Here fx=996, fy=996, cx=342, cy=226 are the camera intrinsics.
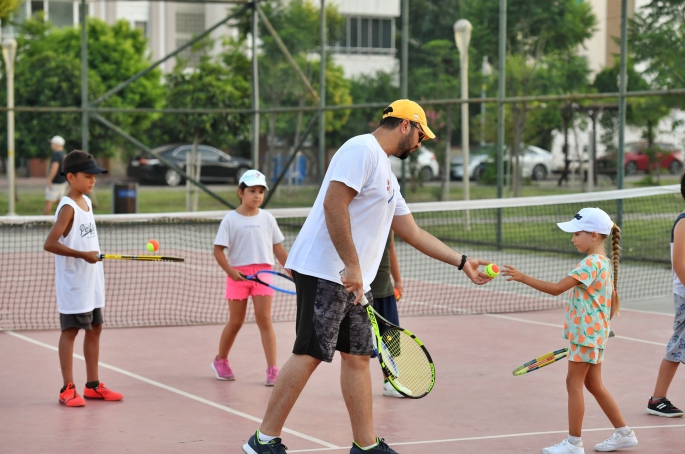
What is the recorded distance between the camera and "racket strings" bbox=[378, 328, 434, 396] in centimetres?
499

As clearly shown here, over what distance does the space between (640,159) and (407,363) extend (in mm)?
10026

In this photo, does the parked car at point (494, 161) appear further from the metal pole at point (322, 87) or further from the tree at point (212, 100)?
the tree at point (212, 100)

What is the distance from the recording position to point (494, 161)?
15680 millimetres

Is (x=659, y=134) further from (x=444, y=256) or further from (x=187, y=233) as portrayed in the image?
(x=444, y=256)

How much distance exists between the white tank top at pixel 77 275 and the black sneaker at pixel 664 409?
3.49 m

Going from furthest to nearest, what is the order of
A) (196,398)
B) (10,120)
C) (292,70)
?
(10,120)
(292,70)
(196,398)

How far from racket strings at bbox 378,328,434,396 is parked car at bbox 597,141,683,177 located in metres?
9.31

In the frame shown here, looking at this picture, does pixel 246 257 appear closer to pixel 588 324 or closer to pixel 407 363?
pixel 407 363

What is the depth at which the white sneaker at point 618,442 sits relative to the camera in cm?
523

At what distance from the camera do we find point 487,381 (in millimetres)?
6922

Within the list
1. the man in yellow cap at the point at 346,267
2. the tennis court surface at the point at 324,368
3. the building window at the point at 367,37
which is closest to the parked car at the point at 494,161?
the tennis court surface at the point at 324,368

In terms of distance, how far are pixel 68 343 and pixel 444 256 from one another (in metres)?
2.58

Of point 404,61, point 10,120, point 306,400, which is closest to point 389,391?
point 306,400

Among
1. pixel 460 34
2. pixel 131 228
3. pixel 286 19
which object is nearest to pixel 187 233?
pixel 131 228
